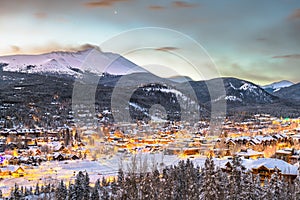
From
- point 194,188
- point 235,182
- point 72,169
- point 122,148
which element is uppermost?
point 235,182

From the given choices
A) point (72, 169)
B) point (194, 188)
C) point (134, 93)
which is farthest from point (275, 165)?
point (134, 93)

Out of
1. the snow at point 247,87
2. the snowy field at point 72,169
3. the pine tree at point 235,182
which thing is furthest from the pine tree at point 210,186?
the snow at point 247,87

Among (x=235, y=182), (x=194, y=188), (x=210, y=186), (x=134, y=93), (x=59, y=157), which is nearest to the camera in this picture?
(x=210, y=186)

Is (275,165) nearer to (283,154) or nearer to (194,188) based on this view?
(194,188)

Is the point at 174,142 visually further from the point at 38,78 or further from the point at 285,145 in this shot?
the point at 38,78

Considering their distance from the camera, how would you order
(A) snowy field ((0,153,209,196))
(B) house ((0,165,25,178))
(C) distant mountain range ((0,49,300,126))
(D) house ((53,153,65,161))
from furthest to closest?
1. (C) distant mountain range ((0,49,300,126))
2. (D) house ((53,153,65,161))
3. (B) house ((0,165,25,178))
4. (A) snowy field ((0,153,209,196))

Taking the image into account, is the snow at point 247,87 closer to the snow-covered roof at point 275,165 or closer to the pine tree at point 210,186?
the snow-covered roof at point 275,165

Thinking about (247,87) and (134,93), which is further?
(247,87)

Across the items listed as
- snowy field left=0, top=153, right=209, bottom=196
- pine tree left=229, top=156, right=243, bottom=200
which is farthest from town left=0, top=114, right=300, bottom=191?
pine tree left=229, top=156, right=243, bottom=200

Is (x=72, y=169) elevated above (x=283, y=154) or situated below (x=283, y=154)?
below

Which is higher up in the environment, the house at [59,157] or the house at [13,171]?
the house at [59,157]

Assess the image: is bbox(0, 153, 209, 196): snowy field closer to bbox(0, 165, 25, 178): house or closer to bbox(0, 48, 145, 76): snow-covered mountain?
bbox(0, 165, 25, 178): house
